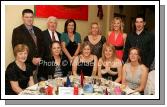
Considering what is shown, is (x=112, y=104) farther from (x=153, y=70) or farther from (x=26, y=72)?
(x=26, y=72)

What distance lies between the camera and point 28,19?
4.35m

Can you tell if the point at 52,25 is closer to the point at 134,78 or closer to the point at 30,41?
the point at 30,41

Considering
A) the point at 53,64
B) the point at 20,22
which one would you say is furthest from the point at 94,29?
the point at 20,22

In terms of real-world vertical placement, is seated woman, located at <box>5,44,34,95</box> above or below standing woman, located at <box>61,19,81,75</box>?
below

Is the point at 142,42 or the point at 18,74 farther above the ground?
the point at 142,42

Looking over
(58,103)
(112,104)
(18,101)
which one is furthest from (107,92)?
(18,101)

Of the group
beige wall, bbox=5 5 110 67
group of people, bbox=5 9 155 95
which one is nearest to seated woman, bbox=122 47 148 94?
group of people, bbox=5 9 155 95

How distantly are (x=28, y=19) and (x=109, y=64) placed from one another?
2.15 feet

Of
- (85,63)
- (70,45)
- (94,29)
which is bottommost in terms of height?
(85,63)

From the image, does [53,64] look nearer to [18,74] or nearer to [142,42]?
[18,74]

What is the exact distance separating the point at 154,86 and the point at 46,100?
0.77m

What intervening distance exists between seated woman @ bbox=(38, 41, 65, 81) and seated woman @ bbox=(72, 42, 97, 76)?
0.10 metres

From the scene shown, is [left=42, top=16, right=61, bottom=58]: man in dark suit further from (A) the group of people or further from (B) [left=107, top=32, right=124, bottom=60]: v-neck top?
(B) [left=107, top=32, right=124, bottom=60]: v-neck top

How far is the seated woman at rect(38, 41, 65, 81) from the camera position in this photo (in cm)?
437
